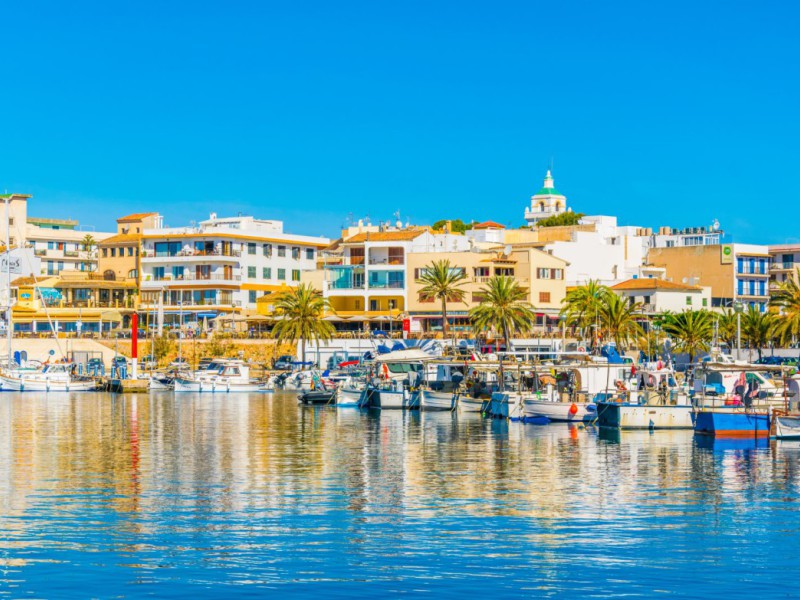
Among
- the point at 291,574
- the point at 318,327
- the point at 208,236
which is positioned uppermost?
the point at 208,236

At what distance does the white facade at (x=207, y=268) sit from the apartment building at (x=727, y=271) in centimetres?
4760

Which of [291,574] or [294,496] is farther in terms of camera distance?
[294,496]

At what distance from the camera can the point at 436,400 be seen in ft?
270

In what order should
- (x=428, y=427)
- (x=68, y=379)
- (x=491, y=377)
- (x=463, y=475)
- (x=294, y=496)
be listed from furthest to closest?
1. (x=68, y=379)
2. (x=491, y=377)
3. (x=428, y=427)
4. (x=463, y=475)
5. (x=294, y=496)

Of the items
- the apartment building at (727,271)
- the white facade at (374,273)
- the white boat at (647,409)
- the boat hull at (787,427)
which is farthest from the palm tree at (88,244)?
the boat hull at (787,427)

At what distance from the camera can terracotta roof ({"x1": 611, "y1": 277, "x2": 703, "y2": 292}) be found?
13150 cm

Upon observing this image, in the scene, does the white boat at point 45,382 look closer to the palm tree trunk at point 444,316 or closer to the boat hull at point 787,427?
the palm tree trunk at point 444,316

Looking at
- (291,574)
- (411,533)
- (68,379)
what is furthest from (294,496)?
(68,379)

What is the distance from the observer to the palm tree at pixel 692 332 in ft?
362

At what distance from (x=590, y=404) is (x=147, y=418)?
26360mm

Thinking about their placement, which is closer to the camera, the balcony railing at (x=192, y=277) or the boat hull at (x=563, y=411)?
the boat hull at (x=563, y=411)

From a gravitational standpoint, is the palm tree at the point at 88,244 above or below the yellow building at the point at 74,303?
above

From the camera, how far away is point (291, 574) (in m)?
28.3

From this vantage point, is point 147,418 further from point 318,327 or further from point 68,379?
point 318,327
